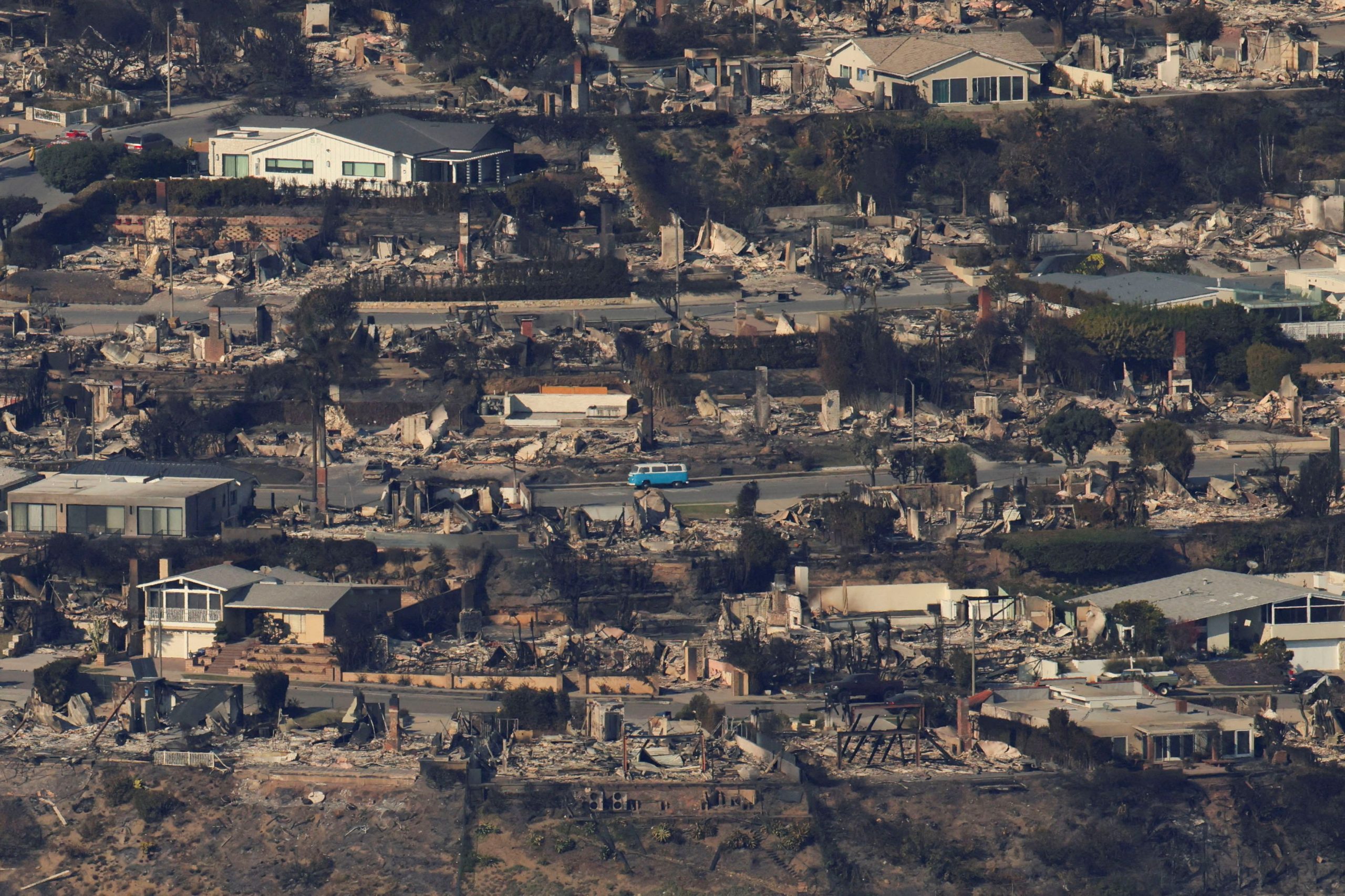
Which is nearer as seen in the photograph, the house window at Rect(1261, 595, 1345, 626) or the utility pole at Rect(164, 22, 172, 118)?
the house window at Rect(1261, 595, 1345, 626)

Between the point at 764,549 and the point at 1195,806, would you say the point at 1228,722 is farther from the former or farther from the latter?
the point at 764,549

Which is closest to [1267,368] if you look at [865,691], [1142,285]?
[1142,285]

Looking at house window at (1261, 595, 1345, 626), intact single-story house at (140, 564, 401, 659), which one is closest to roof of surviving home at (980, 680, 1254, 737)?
house window at (1261, 595, 1345, 626)

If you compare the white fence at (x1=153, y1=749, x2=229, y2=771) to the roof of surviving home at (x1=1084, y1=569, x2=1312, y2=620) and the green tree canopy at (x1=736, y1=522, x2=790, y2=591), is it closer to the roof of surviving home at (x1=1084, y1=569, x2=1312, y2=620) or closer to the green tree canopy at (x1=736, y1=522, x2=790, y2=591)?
the green tree canopy at (x1=736, y1=522, x2=790, y2=591)

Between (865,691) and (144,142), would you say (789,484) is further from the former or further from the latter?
(144,142)

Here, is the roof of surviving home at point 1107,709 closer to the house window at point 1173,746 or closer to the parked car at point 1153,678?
the house window at point 1173,746

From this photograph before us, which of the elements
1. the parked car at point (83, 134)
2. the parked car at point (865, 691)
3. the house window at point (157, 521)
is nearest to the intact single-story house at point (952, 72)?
the parked car at point (83, 134)
